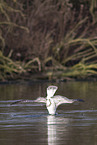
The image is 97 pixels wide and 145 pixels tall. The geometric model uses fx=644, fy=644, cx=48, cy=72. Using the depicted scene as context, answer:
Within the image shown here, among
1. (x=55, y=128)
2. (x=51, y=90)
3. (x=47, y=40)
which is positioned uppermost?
(x=47, y=40)

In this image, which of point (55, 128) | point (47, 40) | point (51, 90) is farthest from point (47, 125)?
point (47, 40)

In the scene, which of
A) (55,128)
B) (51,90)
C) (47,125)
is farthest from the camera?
(51,90)

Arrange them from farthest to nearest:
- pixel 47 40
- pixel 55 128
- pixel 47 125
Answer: pixel 47 40 < pixel 47 125 < pixel 55 128

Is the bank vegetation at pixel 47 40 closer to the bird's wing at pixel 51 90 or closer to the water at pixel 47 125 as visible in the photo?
the water at pixel 47 125

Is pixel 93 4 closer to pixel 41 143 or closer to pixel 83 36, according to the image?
pixel 83 36

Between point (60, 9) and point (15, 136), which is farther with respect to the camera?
point (60, 9)

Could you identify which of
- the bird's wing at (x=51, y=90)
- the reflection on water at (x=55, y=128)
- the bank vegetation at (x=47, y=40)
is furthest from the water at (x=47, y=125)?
the bank vegetation at (x=47, y=40)

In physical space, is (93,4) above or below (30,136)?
above

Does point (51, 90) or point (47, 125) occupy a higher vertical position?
point (51, 90)

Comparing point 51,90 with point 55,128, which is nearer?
point 55,128

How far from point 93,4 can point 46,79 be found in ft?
15.7

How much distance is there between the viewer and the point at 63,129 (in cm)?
935

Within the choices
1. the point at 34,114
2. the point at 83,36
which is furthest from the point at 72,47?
the point at 34,114

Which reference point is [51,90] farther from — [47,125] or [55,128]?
[55,128]
